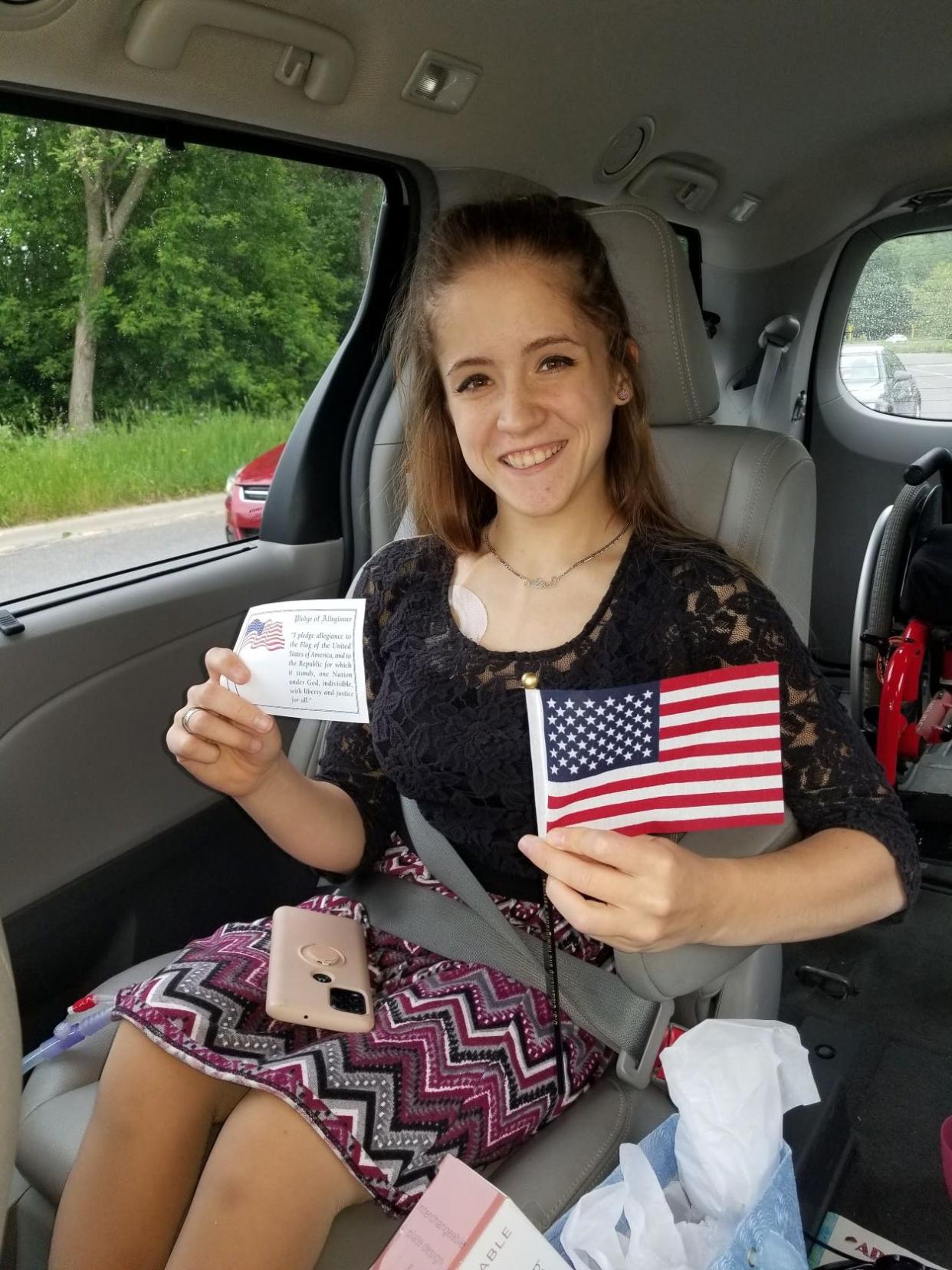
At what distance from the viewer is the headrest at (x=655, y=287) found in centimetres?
168

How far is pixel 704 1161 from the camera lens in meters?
1.18

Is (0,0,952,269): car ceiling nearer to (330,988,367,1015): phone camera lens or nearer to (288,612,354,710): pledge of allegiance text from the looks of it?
(288,612,354,710): pledge of allegiance text

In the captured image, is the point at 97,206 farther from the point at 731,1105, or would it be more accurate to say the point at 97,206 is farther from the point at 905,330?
the point at 905,330

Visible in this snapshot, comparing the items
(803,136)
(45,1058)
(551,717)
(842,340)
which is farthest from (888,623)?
(45,1058)

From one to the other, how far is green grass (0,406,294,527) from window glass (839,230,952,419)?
105 inches

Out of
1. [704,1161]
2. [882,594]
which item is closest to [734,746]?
[704,1161]

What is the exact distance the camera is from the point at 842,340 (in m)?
4.17

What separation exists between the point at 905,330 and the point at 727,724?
3.42m

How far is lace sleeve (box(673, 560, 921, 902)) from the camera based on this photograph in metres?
1.31

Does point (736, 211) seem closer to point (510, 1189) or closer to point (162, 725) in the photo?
point (162, 725)

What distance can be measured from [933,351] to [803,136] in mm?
1197

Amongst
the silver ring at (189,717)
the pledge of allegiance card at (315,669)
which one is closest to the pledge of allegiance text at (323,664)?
the pledge of allegiance card at (315,669)

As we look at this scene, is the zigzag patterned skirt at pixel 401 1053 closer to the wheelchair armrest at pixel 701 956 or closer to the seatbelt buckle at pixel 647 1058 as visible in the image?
the seatbelt buckle at pixel 647 1058

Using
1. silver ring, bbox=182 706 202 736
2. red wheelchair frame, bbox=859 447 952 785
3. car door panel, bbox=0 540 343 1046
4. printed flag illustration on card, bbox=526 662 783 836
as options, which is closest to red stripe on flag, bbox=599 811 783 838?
printed flag illustration on card, bbox=526 662 783 836
